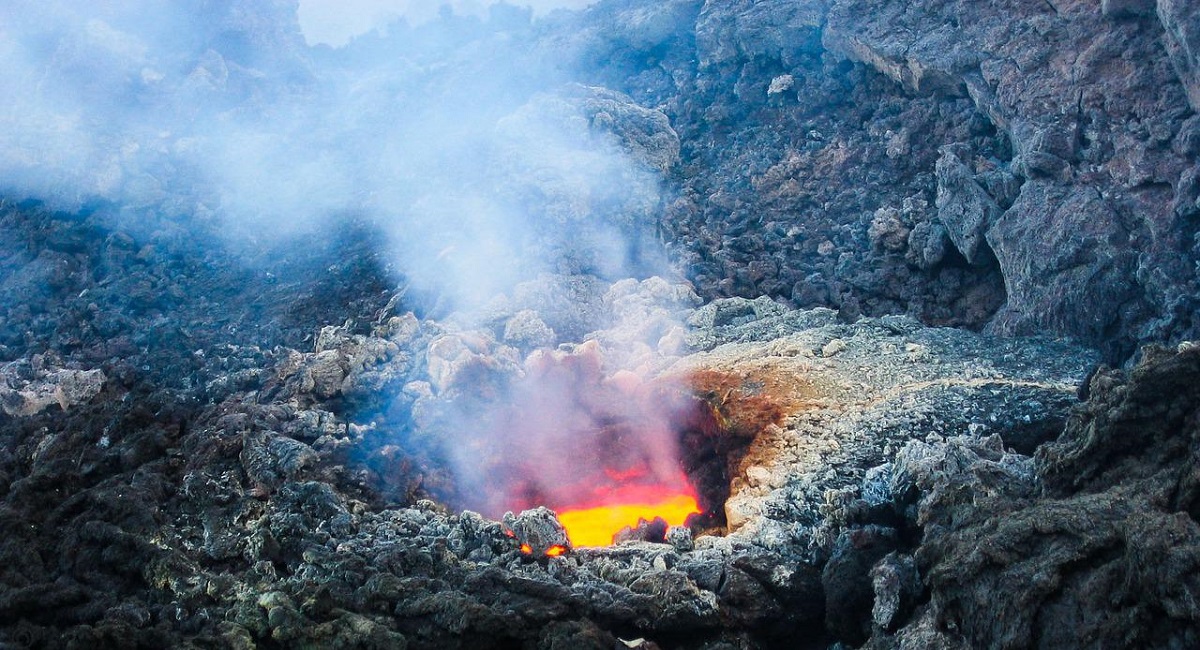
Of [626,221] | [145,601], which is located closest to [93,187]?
[626,221]

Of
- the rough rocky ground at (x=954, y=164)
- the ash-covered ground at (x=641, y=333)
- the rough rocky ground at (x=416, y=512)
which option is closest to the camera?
the ash-covered ground at (x=641, y=333)

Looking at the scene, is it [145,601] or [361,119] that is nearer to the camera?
[145,601]

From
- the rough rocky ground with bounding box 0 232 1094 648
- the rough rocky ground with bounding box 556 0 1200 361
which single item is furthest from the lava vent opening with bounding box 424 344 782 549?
the rough rocky ground with bounding box 556 0 1200 361

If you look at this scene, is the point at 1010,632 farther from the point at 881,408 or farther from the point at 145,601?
the point at 145,601

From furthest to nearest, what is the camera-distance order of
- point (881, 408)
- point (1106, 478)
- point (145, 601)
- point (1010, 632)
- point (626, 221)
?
point (626, 221)
point (881, 408)
point (145, 601)
point (1106, 478)
point (1010, 632)

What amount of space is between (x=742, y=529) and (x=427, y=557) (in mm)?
4979

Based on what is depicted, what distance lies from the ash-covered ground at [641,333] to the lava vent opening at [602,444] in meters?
0.12

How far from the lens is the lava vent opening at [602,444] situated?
17.2m

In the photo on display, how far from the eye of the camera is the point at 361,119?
4116cm

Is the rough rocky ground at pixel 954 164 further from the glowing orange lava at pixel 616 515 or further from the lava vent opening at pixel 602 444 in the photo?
the glowing orange lava at pixel 616 515

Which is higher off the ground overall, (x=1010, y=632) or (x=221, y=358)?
(x=221, y=358)

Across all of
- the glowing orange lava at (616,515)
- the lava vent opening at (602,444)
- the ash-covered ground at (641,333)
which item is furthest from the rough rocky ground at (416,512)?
the glowing orange lava at (616,515)

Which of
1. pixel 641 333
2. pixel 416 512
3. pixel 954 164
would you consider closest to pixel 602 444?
pixel 641 333

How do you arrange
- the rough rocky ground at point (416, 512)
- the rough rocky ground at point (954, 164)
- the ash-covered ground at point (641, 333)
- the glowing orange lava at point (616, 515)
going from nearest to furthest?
1. the ash-covered ground at point (641, 333)
2. the rough rocky ground at point (416, 512)
3. the glowing orange lava at point (616, 515)
4. the rough rocky ground at point (954, 164)
